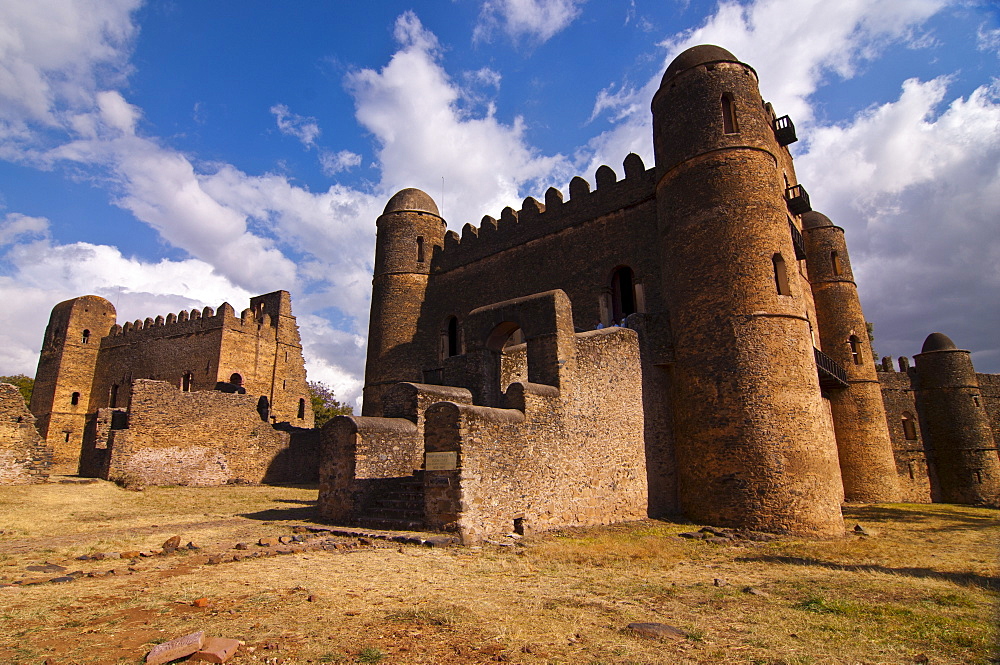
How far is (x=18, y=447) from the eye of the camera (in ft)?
54.2

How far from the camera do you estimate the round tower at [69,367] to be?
35156mm

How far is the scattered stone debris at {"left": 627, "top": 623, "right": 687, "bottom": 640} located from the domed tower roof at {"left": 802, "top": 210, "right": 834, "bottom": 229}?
22.2 meters

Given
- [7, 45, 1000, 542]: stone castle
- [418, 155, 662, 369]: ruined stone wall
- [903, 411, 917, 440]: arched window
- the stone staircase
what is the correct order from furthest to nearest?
[903, 411, 917, 440]: arched window, [418, 155, 662, 369]: ruined stone wall, [7, 45, 1000, 542]: stone castle, the stone staircase

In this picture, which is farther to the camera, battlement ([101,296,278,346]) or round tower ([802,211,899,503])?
battlement ([101,296,278,346])

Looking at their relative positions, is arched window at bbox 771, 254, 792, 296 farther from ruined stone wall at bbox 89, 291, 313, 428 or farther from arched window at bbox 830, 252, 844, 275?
ruined stone wall at bbox 89, 291, 313, 428

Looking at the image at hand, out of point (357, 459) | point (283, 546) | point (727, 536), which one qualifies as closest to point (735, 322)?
point (727, 536)

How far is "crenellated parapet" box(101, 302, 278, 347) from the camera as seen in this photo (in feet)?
103

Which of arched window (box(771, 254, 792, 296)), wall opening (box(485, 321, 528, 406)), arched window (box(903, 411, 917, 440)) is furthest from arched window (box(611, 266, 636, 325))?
arched window (box(903, 411, 917, 440))

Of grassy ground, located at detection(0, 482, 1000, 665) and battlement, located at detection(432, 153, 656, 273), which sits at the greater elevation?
battlement, located at detection(432, 153, 656, 273)

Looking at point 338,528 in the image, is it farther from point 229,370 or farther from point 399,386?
point 229,370

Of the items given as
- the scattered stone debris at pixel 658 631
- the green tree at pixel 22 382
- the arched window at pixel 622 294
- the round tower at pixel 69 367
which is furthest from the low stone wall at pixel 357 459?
the green tree at pixel 22 382

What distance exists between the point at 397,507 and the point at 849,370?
1787 cm

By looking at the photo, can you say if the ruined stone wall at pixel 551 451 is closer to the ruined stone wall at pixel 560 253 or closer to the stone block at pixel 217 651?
the ruined stone wall at pixel 560 253

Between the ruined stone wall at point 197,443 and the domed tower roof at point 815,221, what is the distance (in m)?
A: 23.2
